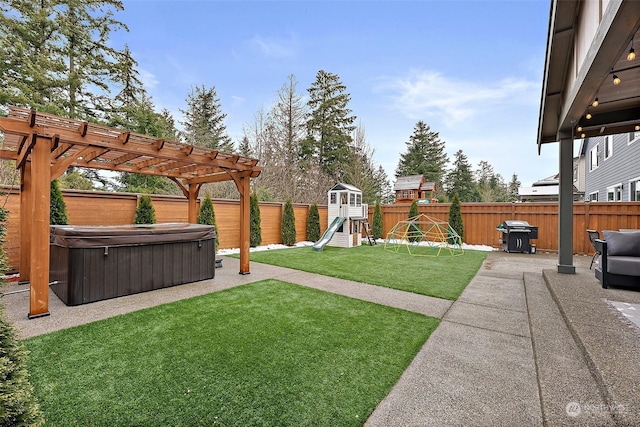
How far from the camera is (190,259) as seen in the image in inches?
196

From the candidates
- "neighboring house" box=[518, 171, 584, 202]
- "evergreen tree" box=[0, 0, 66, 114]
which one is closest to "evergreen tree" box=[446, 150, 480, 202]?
"neighboring house" box=[518, 171, 584, 202]

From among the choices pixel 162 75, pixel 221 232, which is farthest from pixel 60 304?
pixel 162 75

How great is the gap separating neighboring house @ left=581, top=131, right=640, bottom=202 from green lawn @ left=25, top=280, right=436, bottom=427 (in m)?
9.64

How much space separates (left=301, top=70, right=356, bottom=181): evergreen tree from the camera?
61.4ft

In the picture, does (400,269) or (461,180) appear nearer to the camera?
(400,269)

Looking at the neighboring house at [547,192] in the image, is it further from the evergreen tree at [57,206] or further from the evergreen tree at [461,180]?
the evergreen tree at [57,206]

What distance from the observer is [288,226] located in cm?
1102

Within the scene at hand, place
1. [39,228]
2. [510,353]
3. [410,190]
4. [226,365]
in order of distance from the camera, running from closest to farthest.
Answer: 1. [226,365]
2. [510,353]
3. [39,228]
4. [410,190]

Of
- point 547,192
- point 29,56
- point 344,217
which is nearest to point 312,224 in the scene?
point 344,217

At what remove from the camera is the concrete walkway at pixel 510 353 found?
1.71m

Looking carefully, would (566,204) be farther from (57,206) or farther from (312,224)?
(57,206)

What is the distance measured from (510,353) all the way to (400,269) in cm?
369

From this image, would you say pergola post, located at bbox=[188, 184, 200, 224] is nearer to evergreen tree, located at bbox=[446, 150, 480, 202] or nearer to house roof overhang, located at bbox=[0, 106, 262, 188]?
house roof overhang, located at bbox=[0, 106, 262, 188]

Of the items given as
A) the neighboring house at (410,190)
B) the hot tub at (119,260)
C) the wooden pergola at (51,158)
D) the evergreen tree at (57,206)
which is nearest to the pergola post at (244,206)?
the wooden pergola at (51,158)
